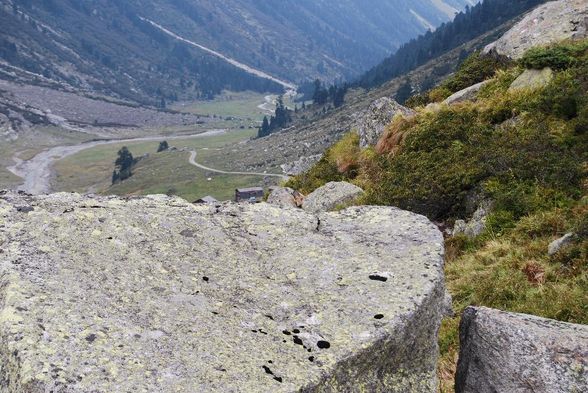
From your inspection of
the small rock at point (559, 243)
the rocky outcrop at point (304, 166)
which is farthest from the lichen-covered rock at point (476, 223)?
the rocky outcrop at point (304, 166)

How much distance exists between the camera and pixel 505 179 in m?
14.0

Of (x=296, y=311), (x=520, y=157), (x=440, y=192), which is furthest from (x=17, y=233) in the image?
(x=520, y=157)

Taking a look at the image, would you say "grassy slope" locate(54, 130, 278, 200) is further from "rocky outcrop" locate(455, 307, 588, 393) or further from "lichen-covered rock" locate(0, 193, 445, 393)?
"rocky outcrop" locate(455, 307, 588, 393)

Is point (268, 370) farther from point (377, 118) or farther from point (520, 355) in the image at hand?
point (377, 118)

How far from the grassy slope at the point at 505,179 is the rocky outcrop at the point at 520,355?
2.91ft

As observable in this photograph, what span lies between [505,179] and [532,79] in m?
7.89

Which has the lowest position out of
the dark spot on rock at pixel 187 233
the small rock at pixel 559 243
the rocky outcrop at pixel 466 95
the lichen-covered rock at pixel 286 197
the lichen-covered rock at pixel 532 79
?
the lichen-covered rock at pixel 286 197

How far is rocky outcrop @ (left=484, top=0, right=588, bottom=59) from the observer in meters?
24.0

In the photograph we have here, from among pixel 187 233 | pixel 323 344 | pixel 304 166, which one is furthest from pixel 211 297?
pixel 304 166

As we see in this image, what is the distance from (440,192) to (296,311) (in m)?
9.65

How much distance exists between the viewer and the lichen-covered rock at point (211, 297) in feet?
16.6

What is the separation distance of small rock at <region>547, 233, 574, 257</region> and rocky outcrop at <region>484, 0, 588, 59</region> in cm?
1560

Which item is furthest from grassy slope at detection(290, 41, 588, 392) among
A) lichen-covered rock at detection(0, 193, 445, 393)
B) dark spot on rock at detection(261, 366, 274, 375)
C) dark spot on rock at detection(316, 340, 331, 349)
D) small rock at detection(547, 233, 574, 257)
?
dark spot on rock at detection(261, 366, 274, 375)

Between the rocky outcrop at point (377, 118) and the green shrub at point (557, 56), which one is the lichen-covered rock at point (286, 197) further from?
the green shrub at point (557, 56)
